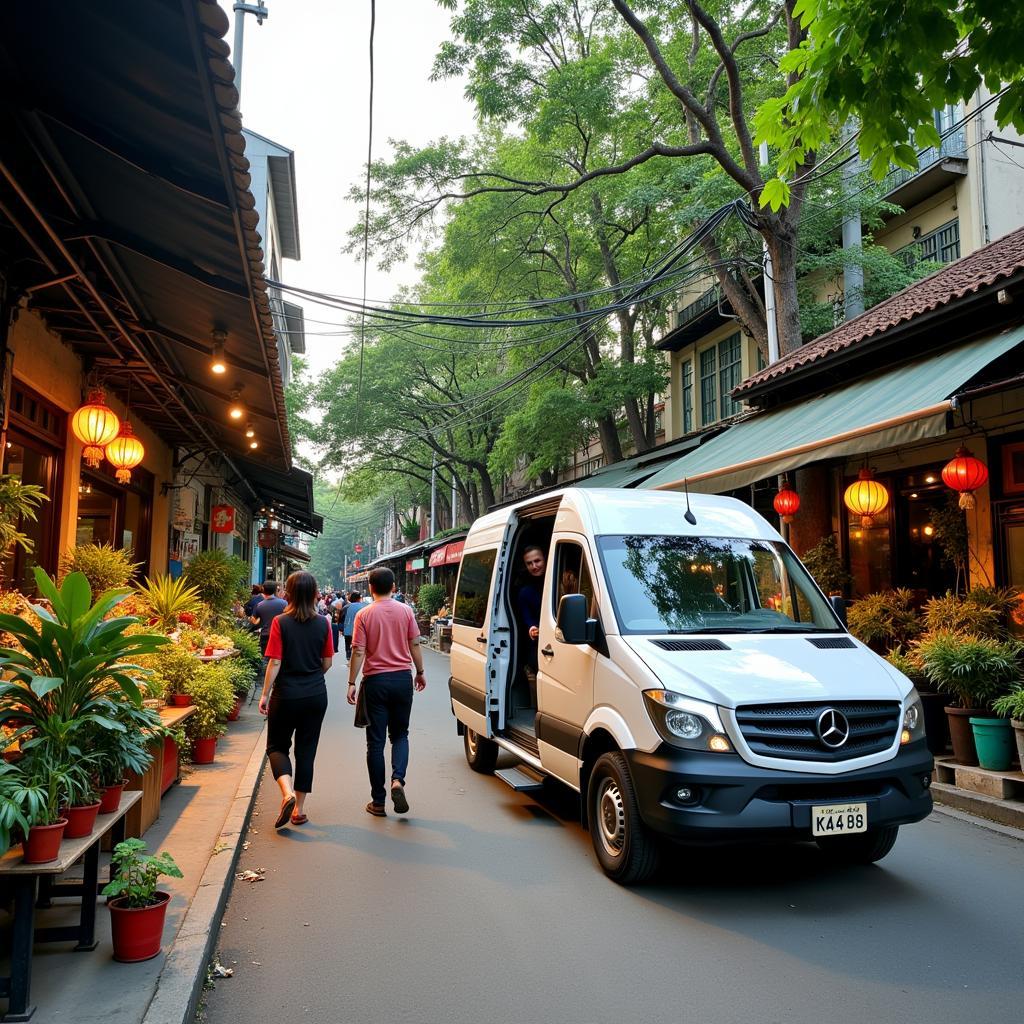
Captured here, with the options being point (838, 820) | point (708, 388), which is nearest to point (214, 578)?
point (838, 820)

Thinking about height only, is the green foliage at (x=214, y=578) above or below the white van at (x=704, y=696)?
above

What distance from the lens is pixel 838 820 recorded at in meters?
4.76

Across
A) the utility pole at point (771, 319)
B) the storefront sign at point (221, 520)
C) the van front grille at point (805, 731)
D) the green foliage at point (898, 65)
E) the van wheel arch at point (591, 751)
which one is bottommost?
the van wheel arch at point (591, 751)

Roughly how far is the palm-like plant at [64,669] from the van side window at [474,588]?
461 centimetres

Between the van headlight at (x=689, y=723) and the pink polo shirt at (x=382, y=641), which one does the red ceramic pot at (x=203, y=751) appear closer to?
the pink polo shirt at (x=382, y=641)

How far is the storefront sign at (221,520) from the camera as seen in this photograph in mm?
18906

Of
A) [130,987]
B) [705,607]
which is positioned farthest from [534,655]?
[130,987]

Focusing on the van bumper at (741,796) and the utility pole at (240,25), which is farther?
the utility pole at (240,25)

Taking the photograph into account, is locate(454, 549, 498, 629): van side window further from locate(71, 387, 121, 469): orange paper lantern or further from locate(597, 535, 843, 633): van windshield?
locate(71, 387, 121, 469): orange paper lantern

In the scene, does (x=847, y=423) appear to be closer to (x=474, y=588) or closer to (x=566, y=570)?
(x=566, y=570)

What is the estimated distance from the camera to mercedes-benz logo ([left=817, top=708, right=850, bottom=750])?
484cm

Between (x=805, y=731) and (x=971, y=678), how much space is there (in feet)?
12.3

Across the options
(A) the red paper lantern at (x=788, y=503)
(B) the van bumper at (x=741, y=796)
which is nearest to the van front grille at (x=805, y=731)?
(B) the van bumper at (x=741, y=796)

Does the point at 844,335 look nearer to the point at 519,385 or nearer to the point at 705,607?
the point at 705,607
